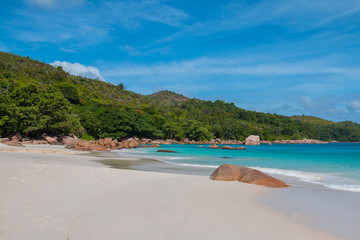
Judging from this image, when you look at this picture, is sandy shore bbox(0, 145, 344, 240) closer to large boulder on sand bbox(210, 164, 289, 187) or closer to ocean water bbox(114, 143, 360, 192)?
large boulder on sand bbox(210, 164, 289, 187)

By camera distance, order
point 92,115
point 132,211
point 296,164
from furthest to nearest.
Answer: point 92,115 → point 296,164 → point 132,211

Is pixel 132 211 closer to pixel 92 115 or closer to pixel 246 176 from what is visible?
pixel 246 176

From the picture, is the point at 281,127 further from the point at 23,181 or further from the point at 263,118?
the point at 23,181

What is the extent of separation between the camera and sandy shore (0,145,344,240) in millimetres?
4797

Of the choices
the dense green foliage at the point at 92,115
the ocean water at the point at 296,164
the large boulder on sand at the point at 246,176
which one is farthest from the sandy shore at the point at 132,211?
the dense green foliage at the point at 92,115

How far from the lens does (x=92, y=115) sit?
2586 inches

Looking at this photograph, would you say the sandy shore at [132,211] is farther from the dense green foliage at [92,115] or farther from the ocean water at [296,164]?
the dense green foliage at [92,115]

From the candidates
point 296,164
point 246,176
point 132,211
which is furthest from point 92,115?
point 132,211

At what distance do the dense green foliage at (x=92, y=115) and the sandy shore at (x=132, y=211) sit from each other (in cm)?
3426

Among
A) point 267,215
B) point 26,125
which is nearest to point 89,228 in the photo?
point 267,215

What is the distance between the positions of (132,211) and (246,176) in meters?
6.01

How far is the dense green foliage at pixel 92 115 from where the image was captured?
40.3m

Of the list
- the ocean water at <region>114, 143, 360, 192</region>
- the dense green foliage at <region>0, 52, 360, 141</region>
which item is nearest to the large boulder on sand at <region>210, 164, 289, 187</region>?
the ocean water at <region>114, 143, 360, 192</region>

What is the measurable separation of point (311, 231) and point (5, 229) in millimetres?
5723
